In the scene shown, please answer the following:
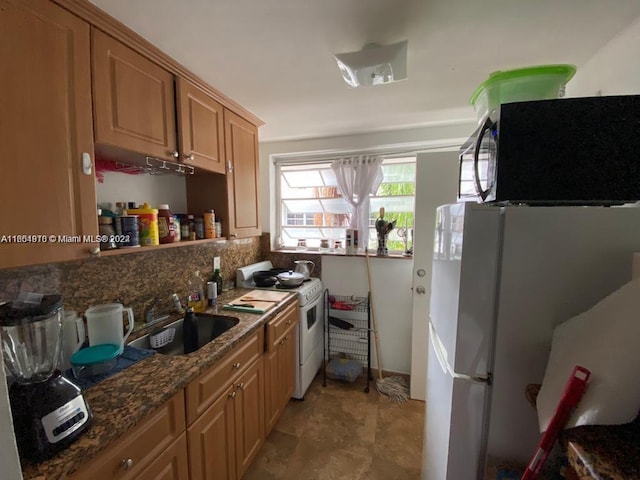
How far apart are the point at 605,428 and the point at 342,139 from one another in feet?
8.12

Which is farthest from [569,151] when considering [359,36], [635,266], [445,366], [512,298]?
[359,36]

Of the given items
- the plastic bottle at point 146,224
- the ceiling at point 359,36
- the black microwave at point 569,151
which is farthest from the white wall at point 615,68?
the plastic bottle at point 146,224

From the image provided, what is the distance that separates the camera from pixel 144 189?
1.55m

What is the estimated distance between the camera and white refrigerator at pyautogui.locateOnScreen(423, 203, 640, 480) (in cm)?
71

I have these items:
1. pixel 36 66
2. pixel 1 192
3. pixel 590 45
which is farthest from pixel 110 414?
pixel 590 45

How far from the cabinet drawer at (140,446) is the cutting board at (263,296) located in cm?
91

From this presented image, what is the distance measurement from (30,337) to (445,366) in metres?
1.31

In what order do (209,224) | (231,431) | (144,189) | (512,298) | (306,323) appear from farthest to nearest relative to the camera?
(306,323) → (209,224) → (144,189) → (231,431) → (512,298)

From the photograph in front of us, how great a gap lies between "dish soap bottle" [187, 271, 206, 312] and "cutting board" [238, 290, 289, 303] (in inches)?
8.7

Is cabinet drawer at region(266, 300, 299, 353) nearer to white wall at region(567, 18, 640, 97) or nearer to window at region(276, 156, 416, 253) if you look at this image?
window at region(276, 156, 416, 253)

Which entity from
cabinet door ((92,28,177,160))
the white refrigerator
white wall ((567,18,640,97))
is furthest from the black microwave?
cabinet door ((92,28,177,160))

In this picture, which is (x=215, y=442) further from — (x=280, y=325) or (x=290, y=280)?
(x=290, y=280)

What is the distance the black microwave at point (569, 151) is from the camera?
0.73 m

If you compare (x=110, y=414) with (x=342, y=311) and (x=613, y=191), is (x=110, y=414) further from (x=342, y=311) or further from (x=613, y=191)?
(x=342, y=311)
